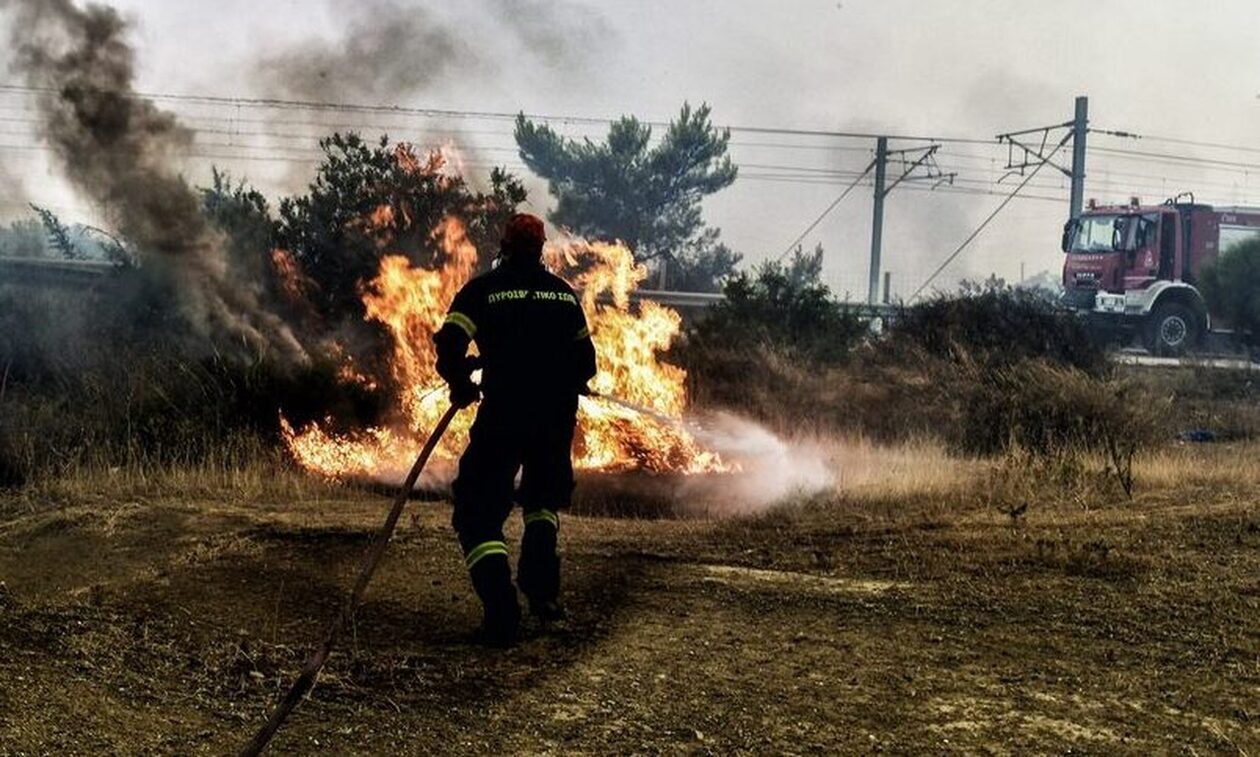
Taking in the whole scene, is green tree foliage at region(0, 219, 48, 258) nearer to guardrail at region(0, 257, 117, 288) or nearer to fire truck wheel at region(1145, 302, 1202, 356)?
guardrail at region(0, 257, 117, 288)

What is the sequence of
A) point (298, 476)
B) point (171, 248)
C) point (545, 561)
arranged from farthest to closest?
point (171, 248) < point (298, 476) < point (545, 561)

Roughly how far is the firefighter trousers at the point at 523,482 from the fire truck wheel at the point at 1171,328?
77.1 feet

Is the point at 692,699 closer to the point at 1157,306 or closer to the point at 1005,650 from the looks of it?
the point at 1005,650

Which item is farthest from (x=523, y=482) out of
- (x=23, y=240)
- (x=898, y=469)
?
(x=23, y=240)

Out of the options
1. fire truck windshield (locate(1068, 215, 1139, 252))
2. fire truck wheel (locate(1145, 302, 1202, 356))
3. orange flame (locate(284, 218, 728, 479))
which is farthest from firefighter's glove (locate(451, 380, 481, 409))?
fire truck windshield (locate(1068, 215, 1139, 252))

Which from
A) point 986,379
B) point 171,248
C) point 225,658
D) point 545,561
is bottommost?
point 225,658

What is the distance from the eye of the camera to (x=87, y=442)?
999cm

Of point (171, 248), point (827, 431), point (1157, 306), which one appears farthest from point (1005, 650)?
point (1157, 306)

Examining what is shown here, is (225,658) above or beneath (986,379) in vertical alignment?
beneath

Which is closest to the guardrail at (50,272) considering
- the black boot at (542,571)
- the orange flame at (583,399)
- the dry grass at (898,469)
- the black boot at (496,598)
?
the orange flame at (583,399)

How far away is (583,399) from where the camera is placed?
1024 centimetres

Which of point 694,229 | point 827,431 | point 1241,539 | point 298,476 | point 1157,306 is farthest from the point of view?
point 694,229

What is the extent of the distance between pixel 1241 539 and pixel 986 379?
24.7 feet

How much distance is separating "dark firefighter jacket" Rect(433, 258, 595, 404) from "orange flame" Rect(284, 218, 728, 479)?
14.2 ft
